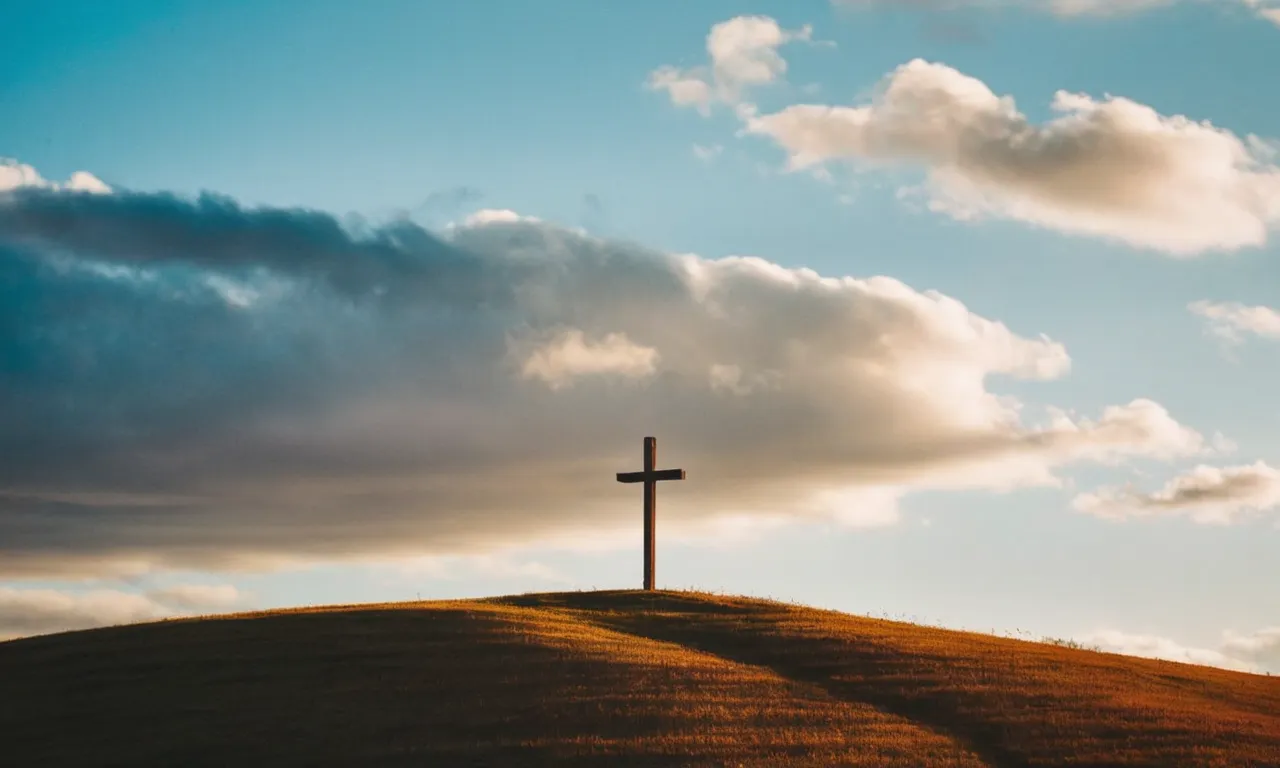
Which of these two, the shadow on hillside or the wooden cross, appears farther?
the wooden cross

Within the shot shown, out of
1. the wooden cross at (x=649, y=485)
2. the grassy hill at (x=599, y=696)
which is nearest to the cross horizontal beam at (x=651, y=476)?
the wooden cross at (x=649, y=485)

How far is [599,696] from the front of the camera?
27547mm

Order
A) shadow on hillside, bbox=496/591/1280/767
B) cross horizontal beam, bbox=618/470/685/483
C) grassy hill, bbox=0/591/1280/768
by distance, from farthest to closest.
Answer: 1. cross horizontal beam, bbox=618/470/685/483
2. shadow on hillside, bbox=496/591/1280/767
3. grassy hill, bbox=0/591/1280/768

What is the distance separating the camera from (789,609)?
41.1 m

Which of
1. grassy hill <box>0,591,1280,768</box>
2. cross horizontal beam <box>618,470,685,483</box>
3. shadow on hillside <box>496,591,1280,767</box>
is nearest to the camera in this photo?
grassy hill <box>0,591,1280,768</box>

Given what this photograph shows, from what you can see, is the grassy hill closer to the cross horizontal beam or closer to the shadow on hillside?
the shadow on hillside

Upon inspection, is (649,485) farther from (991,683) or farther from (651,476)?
(991,683)

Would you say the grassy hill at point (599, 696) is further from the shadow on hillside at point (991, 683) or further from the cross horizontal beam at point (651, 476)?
the cross horizontal beam at point (651, 476)

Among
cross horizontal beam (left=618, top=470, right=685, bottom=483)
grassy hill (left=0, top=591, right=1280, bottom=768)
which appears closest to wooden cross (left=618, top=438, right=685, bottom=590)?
cross horizontal beam (left=618, top=470, right=685, bottom=483)

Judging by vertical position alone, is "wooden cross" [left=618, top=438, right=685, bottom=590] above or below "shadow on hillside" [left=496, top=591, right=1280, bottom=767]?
above

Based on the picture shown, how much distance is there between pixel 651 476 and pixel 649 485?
0.34m

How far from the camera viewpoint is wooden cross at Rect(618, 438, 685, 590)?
4491 cm

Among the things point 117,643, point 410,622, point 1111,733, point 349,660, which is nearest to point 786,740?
point 1111,733

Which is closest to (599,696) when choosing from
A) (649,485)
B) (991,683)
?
(991,683)
